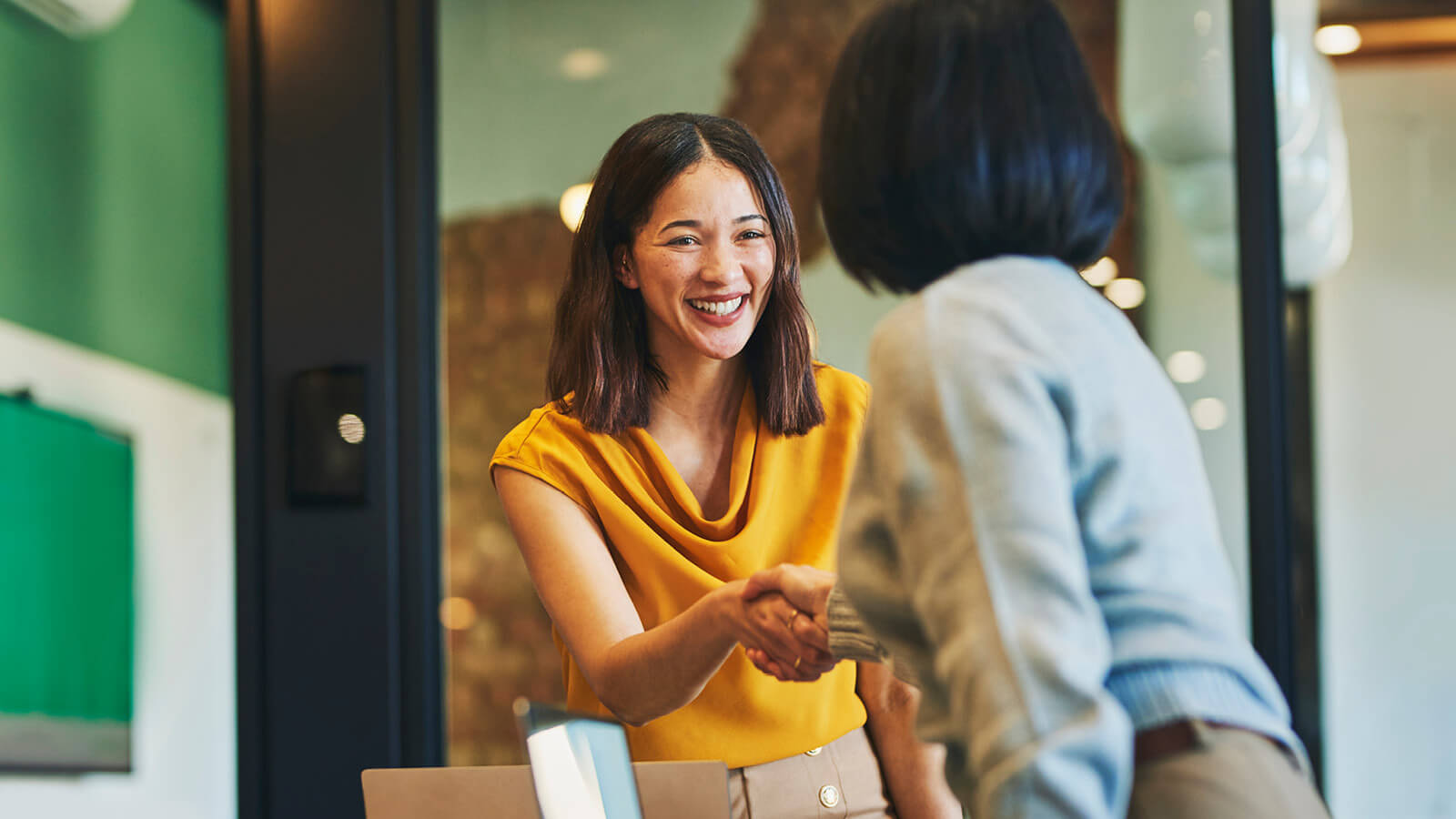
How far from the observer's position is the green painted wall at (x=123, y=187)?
1865 millimetres

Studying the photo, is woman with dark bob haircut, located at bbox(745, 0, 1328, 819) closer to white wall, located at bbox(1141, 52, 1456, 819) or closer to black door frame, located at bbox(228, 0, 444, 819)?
white wall, located at bbox(1141, 52, 1456, 819)

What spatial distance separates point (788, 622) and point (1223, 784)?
0.40 m

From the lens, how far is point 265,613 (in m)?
2.09

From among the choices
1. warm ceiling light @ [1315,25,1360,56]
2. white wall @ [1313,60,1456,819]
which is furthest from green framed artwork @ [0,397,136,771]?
warm ceiling light @ [1315,25,1360,56]

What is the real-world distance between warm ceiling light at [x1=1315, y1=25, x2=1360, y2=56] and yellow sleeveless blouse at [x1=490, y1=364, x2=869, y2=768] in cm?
129

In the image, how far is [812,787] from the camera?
3.92ft

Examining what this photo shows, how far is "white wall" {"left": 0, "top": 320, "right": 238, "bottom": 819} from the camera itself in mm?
2021

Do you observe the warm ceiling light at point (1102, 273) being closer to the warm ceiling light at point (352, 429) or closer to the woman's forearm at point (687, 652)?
the woman's forearm at point (687, 652)

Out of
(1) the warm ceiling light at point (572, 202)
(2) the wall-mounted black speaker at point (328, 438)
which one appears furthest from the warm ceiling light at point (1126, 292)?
(2) the wall-mounted black speaker at point (328, 438)

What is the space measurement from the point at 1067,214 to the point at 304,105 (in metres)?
1.63

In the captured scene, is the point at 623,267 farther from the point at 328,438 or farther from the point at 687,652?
the point at 328,438

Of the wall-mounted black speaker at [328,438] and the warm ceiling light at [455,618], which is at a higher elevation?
the wall-mounted black speaker at [328,438]

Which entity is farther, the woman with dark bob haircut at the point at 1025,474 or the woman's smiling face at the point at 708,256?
the woman's smiling face at the point at 708,256

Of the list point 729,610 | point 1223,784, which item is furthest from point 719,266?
point 1223,784
